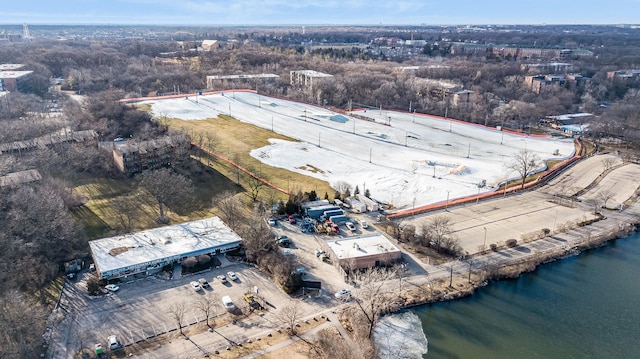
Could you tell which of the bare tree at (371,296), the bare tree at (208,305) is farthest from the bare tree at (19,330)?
the bare tree at (371,296)

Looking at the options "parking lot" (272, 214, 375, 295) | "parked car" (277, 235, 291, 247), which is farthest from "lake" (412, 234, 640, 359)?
"parked car" (277, 235, 291, 247)

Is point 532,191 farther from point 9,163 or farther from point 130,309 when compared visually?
point 9,163

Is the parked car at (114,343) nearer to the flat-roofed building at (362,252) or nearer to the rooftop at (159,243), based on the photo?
the rooftop at (159,243)

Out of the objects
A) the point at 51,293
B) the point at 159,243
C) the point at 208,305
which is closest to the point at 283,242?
the point at 159,243

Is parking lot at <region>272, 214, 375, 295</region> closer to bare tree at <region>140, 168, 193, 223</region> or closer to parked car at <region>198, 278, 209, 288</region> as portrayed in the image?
parked car at <region>198, 278, 209, 288</region>

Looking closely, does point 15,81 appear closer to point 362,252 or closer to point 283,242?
point 283,242

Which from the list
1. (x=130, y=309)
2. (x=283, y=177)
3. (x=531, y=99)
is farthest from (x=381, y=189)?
(x=531, y=99)
